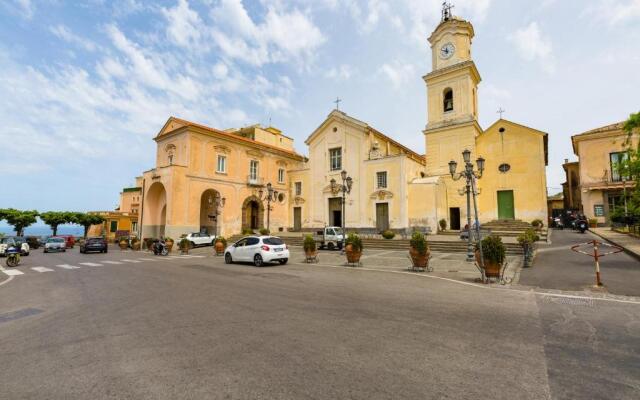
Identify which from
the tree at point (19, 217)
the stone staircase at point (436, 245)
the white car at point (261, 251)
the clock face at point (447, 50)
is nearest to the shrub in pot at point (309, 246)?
the white car at point (261, 251)

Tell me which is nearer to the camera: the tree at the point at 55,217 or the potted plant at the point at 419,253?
the potted plant at the point at 419,253

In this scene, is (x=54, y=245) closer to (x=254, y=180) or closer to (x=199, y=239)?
(x=199, y=239)

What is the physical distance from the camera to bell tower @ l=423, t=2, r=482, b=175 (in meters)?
27.8

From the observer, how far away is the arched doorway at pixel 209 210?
102 feet

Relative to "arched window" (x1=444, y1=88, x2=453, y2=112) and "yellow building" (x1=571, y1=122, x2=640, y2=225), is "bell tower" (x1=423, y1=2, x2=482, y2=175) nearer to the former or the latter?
"arched window" (x1=444, y1=88, x2=453, y2=112)

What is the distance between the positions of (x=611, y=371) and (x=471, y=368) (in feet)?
5.02

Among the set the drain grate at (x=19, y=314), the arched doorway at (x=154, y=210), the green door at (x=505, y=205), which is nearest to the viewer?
the drain grate at (x=19, y=314)

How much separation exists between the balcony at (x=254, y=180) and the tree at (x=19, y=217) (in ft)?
109

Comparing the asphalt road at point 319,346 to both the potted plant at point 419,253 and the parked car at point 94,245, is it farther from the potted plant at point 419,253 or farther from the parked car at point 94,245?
the parked car at point 94,245

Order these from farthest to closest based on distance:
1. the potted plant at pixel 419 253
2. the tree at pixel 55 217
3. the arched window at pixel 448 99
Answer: the tree at pixel 55 217 < the arched window at pixel 448 99 < the potted plant at pixel 419 253

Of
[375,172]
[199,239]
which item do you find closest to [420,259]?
[375,172]

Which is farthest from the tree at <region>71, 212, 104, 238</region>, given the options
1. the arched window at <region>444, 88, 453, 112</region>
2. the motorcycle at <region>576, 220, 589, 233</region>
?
the motorcycle at <region>576, 220, 589, 233</region>

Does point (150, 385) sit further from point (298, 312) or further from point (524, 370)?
point (524, 370)

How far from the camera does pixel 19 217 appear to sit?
137ft
